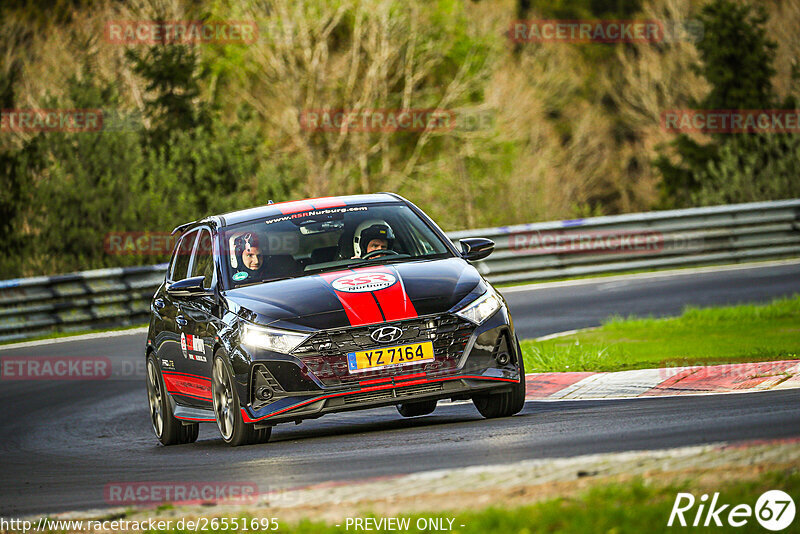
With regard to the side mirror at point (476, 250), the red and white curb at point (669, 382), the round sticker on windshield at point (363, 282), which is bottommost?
the red and white curb at point (669, 382)

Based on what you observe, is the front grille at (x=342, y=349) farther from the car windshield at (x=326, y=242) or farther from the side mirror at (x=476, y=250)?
the side mirror at (x=476, y=250)

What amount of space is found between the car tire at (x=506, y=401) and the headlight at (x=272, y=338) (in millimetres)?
1331

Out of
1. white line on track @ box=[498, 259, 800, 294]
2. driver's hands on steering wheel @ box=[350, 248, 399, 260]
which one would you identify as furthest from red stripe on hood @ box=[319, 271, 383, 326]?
white line on track @ box=[498, 259, 800, 294]

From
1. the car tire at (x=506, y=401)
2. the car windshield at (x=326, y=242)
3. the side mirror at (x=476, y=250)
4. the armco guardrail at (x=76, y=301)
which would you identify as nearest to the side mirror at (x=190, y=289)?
the car windshield at (x=326, y=242)

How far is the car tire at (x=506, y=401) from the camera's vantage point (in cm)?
905

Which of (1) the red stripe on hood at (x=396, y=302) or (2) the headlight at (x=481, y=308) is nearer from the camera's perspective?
(1) the red stripe on hood at (x=396, y=302)

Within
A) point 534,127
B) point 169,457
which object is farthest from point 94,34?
point 169,457

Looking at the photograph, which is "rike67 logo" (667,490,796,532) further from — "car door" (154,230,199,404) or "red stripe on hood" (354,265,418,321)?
"car door" (154,230,199,404)

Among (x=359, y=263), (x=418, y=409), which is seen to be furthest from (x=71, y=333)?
(x=359, y=263)

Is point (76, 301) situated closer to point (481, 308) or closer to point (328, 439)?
point (328, 439)

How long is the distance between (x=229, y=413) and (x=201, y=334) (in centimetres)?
86

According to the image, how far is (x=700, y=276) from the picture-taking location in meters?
20.6

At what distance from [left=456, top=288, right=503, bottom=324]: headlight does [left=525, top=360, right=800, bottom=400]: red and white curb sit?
1737mm

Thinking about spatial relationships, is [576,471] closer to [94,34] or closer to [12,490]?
[12,490]
